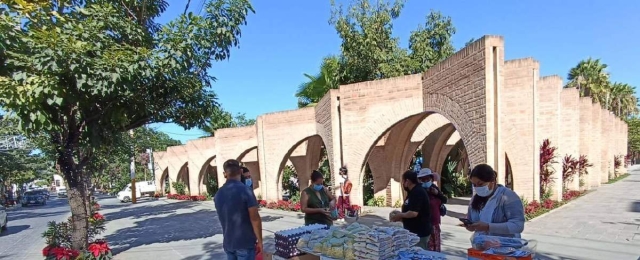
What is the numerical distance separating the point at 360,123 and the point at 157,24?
613 cm

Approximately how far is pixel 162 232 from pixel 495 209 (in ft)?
34.7

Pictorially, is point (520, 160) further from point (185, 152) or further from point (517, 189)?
point (185, 152)

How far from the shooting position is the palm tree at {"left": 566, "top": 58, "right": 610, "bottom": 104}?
3047cm

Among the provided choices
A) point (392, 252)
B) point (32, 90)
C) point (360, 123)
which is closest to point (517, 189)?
point (360, 123)

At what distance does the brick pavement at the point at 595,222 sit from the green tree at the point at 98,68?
808cm

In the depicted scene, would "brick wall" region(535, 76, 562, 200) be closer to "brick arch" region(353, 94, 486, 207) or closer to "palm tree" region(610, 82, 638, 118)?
"brick arch" region(353, 94, 486, 207)

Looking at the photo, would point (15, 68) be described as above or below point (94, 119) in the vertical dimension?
above

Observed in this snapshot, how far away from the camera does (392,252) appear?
9.70ft

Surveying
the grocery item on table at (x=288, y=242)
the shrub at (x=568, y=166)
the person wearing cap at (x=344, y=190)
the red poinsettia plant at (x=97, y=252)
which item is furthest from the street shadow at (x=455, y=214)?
the red poinsettia plant at (x=97, y=252)

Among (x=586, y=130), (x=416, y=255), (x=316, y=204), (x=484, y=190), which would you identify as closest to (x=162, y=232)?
(x=316, y=204)

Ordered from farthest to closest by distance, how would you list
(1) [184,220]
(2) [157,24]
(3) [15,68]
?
(1) [184,220]
(2) [157,24]
(3) [15,68]

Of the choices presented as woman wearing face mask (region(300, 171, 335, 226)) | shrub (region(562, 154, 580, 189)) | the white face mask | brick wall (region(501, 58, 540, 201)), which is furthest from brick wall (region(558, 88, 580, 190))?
the white face mask

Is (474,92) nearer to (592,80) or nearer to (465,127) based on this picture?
(465,127)

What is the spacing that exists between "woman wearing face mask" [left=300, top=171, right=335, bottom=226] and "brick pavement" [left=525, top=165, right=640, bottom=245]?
5.95 metres
